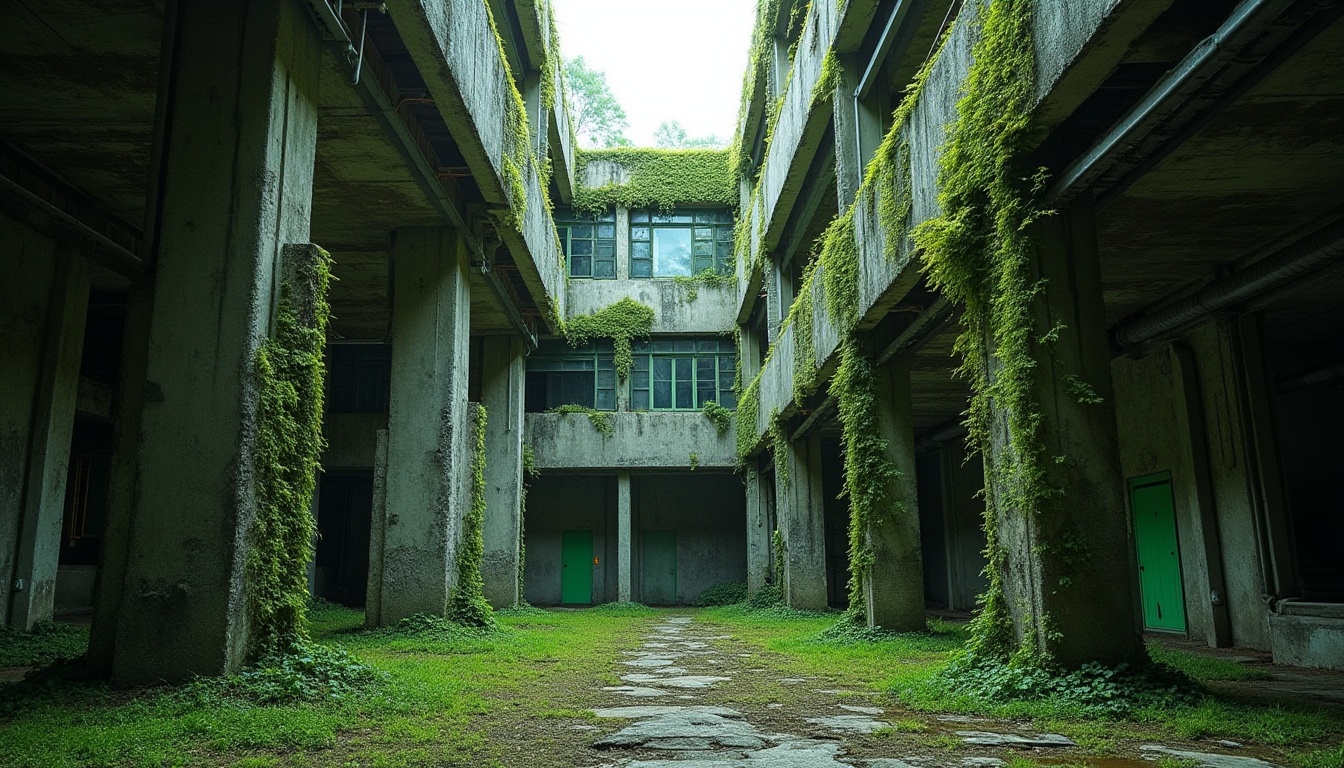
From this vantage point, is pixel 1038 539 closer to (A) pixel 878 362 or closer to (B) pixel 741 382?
(A) pixel 878 362

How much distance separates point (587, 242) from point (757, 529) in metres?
9.14

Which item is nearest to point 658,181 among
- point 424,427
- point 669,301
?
point 669,301

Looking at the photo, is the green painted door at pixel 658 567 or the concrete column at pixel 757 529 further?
the green painted door at pixel 658 567

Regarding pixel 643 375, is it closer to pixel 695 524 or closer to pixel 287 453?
pixel 695 524

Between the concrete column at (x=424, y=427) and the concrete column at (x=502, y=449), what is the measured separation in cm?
685

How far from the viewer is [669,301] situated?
25.9 metres

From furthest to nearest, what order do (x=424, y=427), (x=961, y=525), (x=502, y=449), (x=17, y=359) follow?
(x=961, y=525), (x=502, y=449), (x=424, y=427), (x=17, y=359)

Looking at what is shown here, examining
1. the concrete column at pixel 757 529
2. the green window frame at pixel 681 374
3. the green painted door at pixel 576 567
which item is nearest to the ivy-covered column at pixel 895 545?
the concrete column at pixel 757 529

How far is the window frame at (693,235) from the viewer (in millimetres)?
26141

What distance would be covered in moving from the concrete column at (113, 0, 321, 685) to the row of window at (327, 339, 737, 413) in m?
17.9

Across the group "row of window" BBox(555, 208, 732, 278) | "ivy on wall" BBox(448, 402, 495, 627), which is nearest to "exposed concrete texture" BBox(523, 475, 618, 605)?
"row of window" BBox(555, 208, 732, 278)

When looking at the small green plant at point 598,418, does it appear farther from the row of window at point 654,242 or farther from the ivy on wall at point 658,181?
the ivy on wall at point 658,181

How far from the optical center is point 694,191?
2625cm

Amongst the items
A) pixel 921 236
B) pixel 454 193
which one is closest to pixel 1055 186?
pixel 921 236
